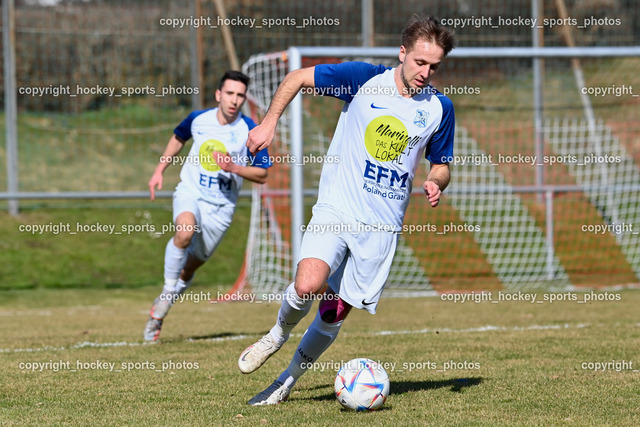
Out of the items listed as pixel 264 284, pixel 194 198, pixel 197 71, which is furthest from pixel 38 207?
pixel 194 198

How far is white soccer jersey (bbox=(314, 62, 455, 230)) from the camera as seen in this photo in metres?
5.00

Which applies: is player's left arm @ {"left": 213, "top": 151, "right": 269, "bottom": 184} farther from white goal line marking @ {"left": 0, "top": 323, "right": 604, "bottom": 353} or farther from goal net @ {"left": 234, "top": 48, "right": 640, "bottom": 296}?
goal net @ {"left": 234, "top": 48, "right": 640, "bottom": 296}

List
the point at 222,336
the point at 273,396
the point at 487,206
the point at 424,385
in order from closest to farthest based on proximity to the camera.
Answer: the point at 273,396, the point at 424,385, the point at 222,336, the point at 487,206

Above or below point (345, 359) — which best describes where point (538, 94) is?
above

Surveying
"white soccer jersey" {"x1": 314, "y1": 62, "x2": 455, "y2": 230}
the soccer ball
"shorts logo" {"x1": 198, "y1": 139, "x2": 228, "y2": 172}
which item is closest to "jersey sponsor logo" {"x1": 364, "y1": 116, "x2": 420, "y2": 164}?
"white soccer jersey" {"x1": 314, "y1": 62, "x2": 455, "y2": 230}

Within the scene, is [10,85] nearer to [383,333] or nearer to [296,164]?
[296,164]

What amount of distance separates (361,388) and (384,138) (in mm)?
1444

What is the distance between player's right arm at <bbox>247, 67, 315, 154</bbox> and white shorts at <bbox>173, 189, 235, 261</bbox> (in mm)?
3576

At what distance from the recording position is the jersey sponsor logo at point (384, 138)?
16.4 ft

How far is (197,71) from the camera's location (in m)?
14.9

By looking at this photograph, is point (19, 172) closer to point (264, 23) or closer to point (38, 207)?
point (38, 207)

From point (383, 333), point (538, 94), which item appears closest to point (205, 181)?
point (383, 333)

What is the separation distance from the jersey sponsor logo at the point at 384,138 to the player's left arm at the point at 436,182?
0.27 m

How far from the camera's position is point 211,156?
8383mm
